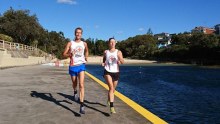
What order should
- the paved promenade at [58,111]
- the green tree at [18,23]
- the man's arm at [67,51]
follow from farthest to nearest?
the green tree at [18,23] → the man's arm at [67,51] → the paved promenade at [58,111]

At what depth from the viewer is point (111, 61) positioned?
8648 mm

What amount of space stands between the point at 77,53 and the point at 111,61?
A: 2.83 ft

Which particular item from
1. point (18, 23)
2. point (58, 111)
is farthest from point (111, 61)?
point (18, 23)

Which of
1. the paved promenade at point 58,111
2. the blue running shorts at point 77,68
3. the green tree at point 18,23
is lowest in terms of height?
the paved promenade at point 58,111

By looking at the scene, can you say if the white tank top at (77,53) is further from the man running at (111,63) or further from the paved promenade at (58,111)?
the paved promenade at (58,111)

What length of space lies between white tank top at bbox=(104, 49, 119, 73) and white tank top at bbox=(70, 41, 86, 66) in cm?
62

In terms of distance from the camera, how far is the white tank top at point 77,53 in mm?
8805

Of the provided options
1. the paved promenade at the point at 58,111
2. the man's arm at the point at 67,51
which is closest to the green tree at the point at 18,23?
the paved promenade at the point at 58,111

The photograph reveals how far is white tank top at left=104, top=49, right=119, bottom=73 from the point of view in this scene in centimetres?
859

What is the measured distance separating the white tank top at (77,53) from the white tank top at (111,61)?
2.04 feet

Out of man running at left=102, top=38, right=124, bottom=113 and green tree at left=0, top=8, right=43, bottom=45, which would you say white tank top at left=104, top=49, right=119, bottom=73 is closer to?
man running at left=102, top=38, right=124, bottom=113

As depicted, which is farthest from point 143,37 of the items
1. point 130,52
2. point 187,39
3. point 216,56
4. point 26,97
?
point 26,97

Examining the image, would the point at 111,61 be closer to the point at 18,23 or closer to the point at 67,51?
the point at 67,51

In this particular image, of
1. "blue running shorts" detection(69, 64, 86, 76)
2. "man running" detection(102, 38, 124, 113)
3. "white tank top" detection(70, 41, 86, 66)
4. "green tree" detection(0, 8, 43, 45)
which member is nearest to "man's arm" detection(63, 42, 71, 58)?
"white tank top" detection(70, 41, 86, 66)
